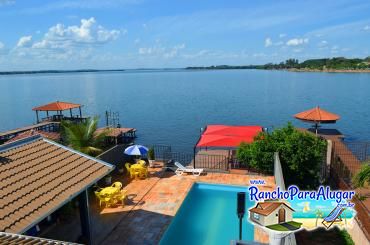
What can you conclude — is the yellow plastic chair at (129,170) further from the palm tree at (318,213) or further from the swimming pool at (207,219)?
the palm tree at (318,213)

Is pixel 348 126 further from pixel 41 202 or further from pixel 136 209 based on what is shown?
pixel 41 202

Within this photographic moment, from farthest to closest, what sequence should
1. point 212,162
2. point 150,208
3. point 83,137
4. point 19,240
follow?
point 212,162 < point 83,137 < point 150,208 < point 19,240

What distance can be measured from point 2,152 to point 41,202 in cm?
262

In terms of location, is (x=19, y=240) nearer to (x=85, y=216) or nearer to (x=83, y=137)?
(x=85, y=216)

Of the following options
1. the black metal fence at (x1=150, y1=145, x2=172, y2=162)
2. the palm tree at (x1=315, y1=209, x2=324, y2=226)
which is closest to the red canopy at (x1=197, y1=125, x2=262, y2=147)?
the black metal fence at (x1=150, y1=145, x2=172, y2=162)

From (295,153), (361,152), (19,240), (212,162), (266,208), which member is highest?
(19,240)

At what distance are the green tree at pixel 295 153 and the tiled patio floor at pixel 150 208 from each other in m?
1.24

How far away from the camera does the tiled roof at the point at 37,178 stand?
639cm

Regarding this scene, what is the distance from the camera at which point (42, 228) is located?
10227 millimetres

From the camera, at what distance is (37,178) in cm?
791

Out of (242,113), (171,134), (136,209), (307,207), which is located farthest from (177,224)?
(242,113)

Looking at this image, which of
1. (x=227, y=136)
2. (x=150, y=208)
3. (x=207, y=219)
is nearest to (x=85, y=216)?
(x=150, y=208)

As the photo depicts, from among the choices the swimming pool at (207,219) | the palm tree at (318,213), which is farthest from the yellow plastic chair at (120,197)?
the palm tree at (318,213)

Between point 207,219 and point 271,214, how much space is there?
234 inches
